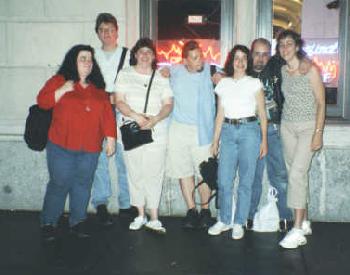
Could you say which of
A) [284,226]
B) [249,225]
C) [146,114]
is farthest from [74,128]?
[284,226]

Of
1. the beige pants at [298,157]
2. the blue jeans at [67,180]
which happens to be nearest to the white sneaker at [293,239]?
the beige pants at [298,157]

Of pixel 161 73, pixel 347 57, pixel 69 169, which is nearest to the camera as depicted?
pixel 69 169

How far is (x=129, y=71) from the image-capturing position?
206 inches

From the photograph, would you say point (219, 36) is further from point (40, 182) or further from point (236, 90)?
point (40, 182)

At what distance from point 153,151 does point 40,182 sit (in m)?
1.93

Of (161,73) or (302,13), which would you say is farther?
(302,13)

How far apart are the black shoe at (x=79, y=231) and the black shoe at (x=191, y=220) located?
112 cm

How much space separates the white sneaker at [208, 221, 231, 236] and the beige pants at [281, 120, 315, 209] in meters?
0.76

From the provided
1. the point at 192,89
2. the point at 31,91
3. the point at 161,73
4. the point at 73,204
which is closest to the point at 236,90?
the point at 192,89

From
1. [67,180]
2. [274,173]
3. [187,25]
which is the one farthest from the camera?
[187,25]

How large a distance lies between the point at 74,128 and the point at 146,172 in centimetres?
94

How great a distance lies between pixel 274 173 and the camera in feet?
17.9

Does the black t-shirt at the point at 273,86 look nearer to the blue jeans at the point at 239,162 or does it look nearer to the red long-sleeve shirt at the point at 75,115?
the blue jeans at the point at 239,162

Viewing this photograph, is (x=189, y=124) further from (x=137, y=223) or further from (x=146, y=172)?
(x=137, y=223)
